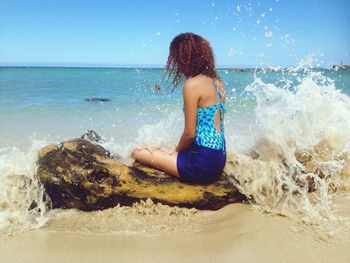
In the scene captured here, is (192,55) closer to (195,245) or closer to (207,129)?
(207,129)

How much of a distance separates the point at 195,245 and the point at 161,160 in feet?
3.56

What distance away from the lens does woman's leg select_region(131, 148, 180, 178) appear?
3889 mm

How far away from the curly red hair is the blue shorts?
749mm

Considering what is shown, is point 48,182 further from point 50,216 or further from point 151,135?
point 151,135

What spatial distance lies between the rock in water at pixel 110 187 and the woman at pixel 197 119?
13 cm

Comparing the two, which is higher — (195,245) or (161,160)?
(161,160)

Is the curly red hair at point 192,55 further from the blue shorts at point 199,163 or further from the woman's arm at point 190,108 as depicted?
the blue shorts at point 199,163

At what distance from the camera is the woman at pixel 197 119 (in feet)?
12.3

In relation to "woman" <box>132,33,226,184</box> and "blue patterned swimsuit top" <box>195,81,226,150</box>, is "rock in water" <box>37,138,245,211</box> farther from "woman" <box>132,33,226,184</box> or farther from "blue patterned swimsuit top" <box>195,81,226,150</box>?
"blue patterned swimsuit top" <box>195,81,226,150</box>

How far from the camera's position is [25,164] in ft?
13.3

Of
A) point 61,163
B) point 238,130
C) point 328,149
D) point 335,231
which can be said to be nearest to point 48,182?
point 61,163

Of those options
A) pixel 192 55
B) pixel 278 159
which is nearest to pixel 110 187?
pixel 192 55

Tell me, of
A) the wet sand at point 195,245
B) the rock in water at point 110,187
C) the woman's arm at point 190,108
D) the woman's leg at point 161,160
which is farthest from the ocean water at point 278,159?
the woman's arm at point 190,108

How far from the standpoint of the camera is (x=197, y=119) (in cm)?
383
